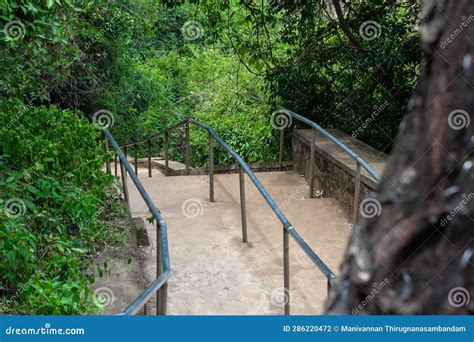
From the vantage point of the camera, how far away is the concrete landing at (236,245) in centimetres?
389

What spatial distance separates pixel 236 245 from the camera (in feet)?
15.6

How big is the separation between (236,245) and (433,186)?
3999 millimetres

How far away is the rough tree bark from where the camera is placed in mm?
803

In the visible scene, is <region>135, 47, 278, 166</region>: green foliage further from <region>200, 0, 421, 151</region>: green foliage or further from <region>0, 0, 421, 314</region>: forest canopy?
<region>200, 0, 421, 151</region>: green foliage

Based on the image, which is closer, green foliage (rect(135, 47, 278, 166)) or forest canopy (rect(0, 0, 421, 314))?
forest canopy (rect(0, 0, 421, 314))

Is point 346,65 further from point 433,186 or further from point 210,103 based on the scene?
point 433,186

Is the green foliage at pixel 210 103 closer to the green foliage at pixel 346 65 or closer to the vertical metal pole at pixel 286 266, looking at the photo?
the green foliage at pixel 346 65

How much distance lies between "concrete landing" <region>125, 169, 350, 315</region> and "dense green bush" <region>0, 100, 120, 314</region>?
1.91 ft

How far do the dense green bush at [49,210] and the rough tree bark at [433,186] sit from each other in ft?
6.64

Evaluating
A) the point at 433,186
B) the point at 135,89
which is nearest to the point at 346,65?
the point at 135,89

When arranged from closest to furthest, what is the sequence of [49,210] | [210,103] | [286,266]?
1. [286,266]
2. [49,210]
3. [210,103]

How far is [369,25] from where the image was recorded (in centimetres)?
743

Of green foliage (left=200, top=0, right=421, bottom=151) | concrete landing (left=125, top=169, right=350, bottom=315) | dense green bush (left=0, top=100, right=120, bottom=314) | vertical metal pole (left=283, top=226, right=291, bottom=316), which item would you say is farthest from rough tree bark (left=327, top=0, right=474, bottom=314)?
green foliage (left=200, top=0, right=421, bottom=151)

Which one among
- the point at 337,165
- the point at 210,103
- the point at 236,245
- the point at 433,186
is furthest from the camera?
the point at 210,103
